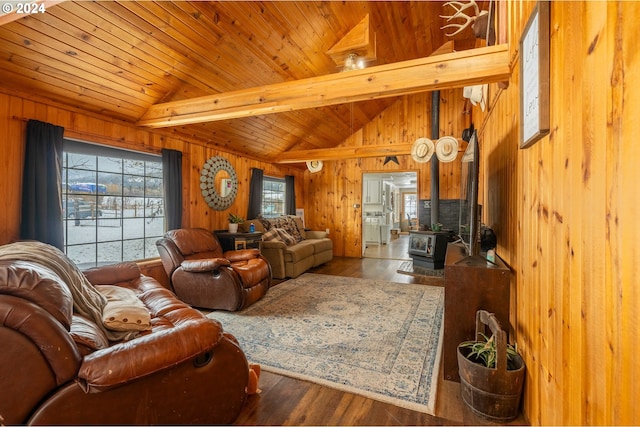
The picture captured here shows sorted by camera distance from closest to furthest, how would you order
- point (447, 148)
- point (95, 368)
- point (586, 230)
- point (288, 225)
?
point (586, 230) → point (95, 368) → point (447, 148) → point (288, 225)

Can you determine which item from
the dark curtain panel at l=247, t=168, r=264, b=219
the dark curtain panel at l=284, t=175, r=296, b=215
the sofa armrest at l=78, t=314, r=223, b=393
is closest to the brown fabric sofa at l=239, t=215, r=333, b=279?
the dark curtain panel at l=247, t=168, r=264, b=219

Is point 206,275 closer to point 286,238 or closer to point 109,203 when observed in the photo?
point 109,203

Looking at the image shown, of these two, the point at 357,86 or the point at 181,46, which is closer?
the point at 357,86

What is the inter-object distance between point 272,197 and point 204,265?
356 cm

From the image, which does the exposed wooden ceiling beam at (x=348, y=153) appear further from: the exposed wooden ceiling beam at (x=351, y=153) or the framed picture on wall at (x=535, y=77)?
the framed picture on wall at (x=535, y=77)

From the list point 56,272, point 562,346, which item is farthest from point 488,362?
point 56,272

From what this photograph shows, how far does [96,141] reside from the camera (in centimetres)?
313

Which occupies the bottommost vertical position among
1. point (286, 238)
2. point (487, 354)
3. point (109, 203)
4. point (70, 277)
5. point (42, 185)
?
point (487, 354)

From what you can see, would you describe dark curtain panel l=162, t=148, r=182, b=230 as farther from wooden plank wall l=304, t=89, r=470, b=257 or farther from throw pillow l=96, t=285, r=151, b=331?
wooden plank wall l=304, t=89, r=470, b=257

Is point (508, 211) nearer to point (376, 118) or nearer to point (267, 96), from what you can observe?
point (267, 96)

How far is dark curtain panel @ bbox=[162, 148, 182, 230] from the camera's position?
12.4ft

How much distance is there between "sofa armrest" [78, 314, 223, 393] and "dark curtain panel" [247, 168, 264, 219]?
419 centimetres

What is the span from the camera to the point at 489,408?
5.22ft

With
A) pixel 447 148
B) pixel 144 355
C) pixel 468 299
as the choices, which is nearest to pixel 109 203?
pixel 144 355
